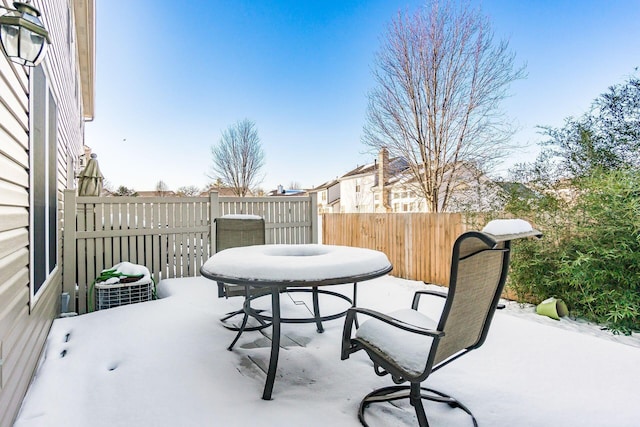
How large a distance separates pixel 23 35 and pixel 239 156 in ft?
48.2

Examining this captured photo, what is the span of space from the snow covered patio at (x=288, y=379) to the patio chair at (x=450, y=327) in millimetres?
249

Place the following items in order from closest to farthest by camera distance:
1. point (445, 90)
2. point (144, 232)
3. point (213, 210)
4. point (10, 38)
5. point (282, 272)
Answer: point (10, 38)
point (282, 272)
point (144, 232)
point (213, 210)
point (445, 90)

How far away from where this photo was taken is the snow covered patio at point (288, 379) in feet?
5.66

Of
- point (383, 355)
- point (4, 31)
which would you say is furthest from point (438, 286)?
point (4, 31)

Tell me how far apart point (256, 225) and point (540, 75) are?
7869 mm

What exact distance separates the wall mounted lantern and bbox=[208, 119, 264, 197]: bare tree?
14.4 m

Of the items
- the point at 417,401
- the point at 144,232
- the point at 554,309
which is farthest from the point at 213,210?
the point at 554,309

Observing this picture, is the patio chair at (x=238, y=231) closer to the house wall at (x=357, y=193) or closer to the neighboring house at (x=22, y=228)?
the neighboring house at (x=22, y=228)

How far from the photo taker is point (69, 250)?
391cm

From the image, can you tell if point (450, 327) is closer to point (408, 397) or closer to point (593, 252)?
point (408, 397)

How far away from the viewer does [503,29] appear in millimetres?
7551

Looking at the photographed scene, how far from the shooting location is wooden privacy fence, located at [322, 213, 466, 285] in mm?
5441

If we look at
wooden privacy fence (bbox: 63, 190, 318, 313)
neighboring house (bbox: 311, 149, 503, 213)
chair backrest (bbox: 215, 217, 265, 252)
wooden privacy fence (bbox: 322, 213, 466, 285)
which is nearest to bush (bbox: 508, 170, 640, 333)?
neighboring house (bbox: 311, 149, 503, 213)

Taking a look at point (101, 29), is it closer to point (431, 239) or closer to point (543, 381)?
point (431, 239)
